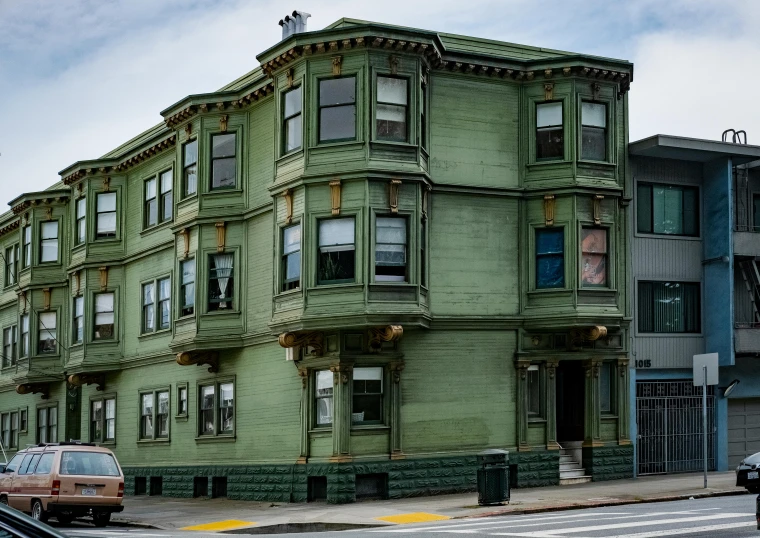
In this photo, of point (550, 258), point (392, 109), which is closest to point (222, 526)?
point (392, 109)

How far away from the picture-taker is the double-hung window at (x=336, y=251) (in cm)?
2834

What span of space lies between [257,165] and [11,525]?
2709 centimetres

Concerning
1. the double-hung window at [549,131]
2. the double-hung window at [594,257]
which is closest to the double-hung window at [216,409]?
the double-hung window at [594,257]

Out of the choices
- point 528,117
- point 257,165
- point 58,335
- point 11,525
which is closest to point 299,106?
point 257,165

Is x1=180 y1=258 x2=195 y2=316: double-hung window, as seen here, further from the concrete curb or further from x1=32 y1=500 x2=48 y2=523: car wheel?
the concrete curb

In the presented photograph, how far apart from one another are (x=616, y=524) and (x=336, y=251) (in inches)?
494

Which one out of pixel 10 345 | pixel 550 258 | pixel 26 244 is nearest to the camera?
pixel 550 258

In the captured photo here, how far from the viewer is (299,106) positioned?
97.1 ft

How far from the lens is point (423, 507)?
25594mm

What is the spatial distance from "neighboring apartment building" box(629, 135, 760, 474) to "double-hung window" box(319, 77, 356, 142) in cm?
802

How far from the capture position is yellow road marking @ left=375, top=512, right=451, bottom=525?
23031 millimetres

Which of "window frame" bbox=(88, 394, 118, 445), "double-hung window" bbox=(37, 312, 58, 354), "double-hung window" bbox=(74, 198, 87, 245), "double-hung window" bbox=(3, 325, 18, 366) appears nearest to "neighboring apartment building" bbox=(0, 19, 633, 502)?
"window frame" bbox=(88, 394, 118, 445)

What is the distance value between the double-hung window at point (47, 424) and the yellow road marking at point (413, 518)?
995 inches

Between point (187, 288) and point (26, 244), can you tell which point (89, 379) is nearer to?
point (187, 288)
